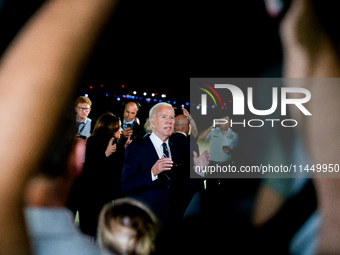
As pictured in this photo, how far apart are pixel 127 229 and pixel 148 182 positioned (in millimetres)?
1262

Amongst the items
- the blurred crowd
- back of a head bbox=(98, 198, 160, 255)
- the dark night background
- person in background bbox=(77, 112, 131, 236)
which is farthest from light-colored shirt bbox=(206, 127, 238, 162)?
back of a head bbox=(98, 198, 160, 255)

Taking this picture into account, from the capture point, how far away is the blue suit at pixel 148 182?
6.85ft

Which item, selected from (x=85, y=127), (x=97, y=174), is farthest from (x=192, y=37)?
(x=97, y=174)

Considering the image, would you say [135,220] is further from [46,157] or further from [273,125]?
[273,125]

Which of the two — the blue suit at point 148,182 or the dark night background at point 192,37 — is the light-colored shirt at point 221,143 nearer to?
the dark night background at point 192,37

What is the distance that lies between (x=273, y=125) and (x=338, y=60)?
4.84 ft

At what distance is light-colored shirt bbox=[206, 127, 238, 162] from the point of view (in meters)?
4.30

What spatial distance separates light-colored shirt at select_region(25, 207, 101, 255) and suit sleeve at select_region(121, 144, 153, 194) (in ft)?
4.10

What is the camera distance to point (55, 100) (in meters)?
0.56

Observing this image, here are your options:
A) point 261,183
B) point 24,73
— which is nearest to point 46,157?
point 24,73

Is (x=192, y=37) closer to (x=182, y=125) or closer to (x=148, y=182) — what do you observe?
(x=182, y=125)

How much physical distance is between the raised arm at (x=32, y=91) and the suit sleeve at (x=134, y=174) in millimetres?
1551

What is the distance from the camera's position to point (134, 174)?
2139 mm

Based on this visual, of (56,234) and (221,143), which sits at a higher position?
(221,143)
